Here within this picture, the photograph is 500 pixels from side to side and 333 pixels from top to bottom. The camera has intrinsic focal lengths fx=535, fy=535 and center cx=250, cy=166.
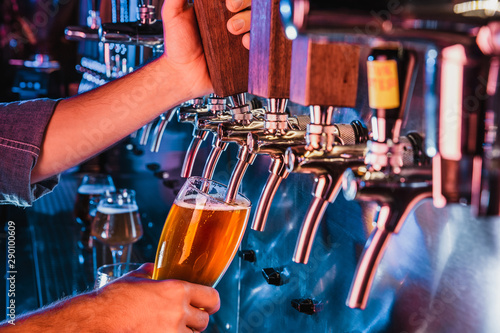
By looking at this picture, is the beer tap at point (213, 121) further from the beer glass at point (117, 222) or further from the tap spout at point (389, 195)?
the beer glass at point (117, 222)

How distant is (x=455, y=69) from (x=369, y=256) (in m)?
0.22

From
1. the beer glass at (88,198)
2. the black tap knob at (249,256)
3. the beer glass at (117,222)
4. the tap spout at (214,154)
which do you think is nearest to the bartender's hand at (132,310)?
the tap spout at (214,154)

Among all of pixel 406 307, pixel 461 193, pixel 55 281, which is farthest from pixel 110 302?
pixel 55 281

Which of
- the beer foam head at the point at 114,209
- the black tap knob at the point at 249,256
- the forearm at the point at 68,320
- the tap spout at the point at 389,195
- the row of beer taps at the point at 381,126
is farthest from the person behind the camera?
the beer foam head at the point at 114,209

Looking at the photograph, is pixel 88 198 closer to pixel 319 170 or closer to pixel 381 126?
pixel 319 170

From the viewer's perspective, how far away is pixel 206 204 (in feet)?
3.46

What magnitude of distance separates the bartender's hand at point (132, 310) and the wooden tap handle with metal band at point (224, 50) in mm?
406

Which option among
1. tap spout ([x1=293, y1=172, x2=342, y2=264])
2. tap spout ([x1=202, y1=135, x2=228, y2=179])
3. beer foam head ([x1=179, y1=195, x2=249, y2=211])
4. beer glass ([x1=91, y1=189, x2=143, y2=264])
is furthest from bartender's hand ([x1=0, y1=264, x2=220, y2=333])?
beer glass ([x1=91, y1=189, x2=143, y2=264])

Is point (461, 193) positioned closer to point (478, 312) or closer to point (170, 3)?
point (478, 312)

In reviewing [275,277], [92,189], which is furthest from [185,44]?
[92,189]

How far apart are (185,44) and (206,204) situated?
1.44ft

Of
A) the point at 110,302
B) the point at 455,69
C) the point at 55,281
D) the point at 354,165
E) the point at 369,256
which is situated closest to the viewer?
the point at 455,69

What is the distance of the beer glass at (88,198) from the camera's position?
2.42 m

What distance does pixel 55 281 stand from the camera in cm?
189
